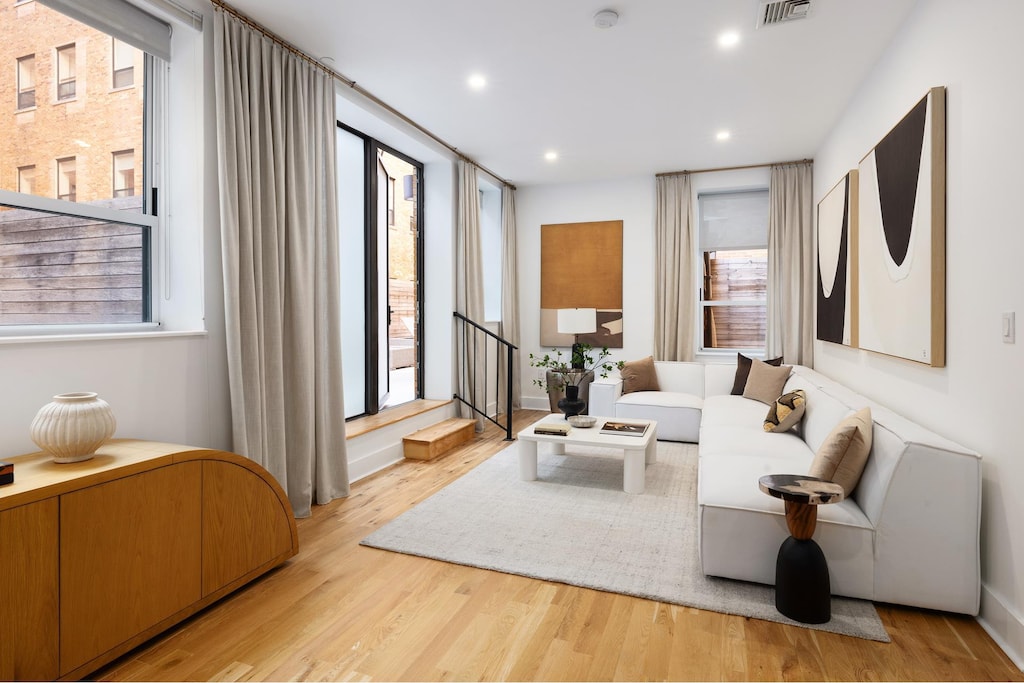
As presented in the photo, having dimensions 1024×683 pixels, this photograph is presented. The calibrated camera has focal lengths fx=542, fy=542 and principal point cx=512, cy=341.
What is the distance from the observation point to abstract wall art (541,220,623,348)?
20.7 ft

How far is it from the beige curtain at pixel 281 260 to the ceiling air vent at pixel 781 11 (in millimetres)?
2511

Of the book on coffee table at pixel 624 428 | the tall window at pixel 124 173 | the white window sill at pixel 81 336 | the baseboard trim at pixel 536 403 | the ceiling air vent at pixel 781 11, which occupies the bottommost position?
the baseboard trim at pixel 536 403

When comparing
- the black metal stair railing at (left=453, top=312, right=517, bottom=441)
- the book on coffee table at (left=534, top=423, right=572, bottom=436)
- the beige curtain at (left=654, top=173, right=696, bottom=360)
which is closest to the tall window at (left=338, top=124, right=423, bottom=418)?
the black metal stair railing at (left=453, top=312, right=517, bottom=441)

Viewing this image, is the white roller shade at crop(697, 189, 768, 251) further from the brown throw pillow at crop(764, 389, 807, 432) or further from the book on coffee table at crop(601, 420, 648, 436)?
the book on coffee table at crop(601, 420, 648, 436)

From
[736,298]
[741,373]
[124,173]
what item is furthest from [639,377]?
[124,173]

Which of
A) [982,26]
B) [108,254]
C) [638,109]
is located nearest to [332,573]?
[108,254]

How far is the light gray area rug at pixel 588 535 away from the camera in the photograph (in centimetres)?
220

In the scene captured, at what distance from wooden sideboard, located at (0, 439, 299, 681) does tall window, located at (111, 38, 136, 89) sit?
1.72m

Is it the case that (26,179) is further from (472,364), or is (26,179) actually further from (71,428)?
(472,364)

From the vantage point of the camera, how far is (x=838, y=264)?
13.4 feet

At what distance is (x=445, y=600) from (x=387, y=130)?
353cm

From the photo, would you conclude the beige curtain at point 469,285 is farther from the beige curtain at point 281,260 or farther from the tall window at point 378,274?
the beige curtain at point 281,260

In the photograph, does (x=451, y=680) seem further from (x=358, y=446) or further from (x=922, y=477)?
(x=358, y=446)

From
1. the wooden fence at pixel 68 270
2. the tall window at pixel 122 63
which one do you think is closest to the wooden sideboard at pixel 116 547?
the wooden fence at pixel 68 270
